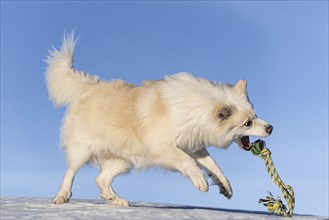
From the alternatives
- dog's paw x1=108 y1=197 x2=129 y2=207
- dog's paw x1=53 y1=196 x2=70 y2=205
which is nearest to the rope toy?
dog's paw x1=108 y1=197 x2=129 y2=207

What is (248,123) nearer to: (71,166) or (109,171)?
(109,171)

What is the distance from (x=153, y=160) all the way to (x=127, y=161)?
2.94ft

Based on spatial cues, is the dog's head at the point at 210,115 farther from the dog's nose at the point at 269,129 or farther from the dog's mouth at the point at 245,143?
the dog's mouth at the point at 245,143

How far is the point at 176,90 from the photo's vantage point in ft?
24.6

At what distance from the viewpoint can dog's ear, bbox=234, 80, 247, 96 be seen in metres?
7.61

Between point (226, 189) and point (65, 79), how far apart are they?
3.13m

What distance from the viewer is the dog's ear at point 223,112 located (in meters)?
7.23

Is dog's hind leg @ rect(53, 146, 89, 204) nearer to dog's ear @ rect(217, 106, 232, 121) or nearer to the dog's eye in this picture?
dog's ear @ rect(217, 106, 232, 121)

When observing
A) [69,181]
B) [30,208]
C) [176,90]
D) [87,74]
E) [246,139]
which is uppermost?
[87,74]

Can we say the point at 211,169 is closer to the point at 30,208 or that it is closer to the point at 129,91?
the point at 129,91

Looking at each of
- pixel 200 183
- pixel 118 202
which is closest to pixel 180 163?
pixel 200 183

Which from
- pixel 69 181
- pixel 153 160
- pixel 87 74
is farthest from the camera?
pixel 87 74

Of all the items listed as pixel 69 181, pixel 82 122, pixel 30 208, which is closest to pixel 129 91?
pixel 82 122

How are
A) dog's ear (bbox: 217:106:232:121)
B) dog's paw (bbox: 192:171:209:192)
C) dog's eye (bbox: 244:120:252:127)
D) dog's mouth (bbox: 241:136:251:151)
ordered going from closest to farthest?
1. dog's paw (bbox: 192:171:209:192)
2. dog's ear (bbox: 217:106:232:121)
3. dog's eye (bbox: 244:120:252:127)
4. dog's mouth (bbox: 241:136:251:151)
